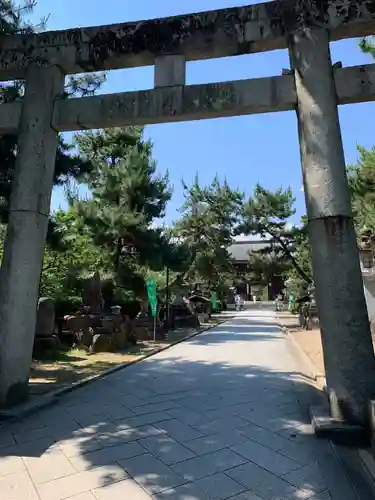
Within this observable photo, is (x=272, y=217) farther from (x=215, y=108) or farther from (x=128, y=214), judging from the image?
(x=215, y=108)

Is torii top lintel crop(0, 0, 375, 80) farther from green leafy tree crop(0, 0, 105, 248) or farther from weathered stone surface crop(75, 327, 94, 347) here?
weathered stone surface crop(75, 327, 94, 347)

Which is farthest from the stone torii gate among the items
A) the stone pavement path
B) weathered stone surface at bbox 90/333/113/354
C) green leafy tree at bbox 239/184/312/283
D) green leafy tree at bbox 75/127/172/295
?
green leafy tree at bbox 239/184/312/283

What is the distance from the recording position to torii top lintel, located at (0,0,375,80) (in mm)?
4828

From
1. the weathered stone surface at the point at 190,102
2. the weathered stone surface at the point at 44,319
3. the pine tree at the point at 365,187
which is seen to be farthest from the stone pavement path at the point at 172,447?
the pine tree at the point at 365,187

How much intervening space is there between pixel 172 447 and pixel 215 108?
13.3 ft

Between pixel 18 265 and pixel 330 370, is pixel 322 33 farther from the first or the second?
pixel 18 265

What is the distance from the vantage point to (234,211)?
28031mm

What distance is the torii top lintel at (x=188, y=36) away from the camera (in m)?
4.83

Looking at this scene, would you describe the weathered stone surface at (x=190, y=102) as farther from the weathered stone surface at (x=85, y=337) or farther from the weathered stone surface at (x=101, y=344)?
the weathered stone surface at (x=85, y=337)

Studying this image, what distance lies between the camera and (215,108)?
5.02 m

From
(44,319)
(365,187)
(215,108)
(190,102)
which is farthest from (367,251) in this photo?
(190,102)

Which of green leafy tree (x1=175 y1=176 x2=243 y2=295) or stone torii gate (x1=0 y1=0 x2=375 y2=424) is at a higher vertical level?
green leafy tree (x1=175 y1=176 x2=243 y2=295)

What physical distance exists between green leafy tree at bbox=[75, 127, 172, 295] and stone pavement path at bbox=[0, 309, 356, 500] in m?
9.59

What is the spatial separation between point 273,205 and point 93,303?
49.4ft
